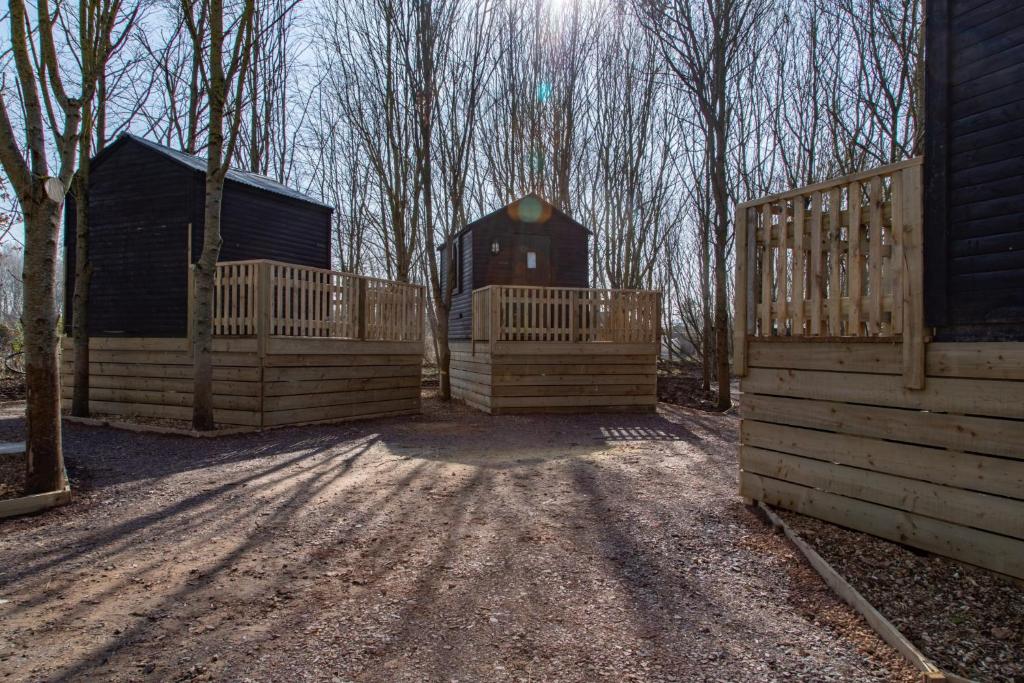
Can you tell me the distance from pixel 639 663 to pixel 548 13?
2313 cm

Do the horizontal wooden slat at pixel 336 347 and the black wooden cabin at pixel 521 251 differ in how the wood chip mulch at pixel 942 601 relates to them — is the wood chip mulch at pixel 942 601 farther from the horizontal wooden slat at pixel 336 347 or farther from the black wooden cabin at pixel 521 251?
the black wooden cabin at pixel 521 251

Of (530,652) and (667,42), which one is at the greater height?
(667,42)

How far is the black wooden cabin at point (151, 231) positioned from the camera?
1008 centimetres

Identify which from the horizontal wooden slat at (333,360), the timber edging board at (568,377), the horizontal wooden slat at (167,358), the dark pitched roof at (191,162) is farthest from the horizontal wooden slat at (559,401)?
the dark pitched roof at (191,162)

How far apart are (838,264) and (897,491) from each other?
1494 millimetres

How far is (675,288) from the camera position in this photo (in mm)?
27422

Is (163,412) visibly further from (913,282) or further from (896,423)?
(913,282)

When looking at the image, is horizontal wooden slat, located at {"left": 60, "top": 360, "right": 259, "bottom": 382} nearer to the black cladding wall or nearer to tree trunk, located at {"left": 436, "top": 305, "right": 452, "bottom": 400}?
tree trunk, located at {"left": 436, "top": 305, "right": 452, "bottom": 400}

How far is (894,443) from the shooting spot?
11.8ft

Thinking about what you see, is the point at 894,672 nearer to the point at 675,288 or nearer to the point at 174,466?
the point at 174,466

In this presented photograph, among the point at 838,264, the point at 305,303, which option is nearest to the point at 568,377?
the point at 305,303

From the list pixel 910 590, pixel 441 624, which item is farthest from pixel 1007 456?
pixel 441 624

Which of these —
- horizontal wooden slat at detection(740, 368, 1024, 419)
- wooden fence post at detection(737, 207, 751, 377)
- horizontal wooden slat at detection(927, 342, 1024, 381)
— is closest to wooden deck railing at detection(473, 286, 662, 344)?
wooden fence post at detection(737, 207, 751, 377)

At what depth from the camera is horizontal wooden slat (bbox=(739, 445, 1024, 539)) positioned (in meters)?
3.04
